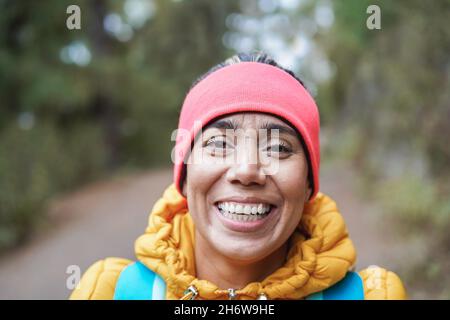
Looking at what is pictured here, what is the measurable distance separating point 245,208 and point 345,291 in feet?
1.79

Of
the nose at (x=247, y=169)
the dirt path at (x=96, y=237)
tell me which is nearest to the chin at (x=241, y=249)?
the nose at (x=247, y=169)

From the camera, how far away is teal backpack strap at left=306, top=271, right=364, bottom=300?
5.93ft

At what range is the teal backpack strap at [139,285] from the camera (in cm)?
182

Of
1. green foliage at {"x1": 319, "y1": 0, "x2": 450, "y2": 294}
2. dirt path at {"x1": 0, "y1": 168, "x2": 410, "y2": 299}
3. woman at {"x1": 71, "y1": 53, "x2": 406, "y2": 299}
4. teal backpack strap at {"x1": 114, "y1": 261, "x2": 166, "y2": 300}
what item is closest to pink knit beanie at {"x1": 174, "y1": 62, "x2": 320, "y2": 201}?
woman at {"x1": 71, "y1": 53, "x2": 406, "y2": 299}

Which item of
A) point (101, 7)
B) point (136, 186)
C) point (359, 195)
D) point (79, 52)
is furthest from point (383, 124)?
point (101, 7)

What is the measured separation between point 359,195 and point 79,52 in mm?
6876

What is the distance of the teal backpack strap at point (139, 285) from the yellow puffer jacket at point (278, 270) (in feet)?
0.15

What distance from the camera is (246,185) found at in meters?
1.66

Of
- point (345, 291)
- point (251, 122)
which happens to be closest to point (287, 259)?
point (345, 291)

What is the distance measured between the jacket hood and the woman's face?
0.43 feet

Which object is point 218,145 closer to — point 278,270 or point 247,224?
point 247,224

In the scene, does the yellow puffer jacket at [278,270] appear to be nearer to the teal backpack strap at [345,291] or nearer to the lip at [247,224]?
the teal backpack strap at [345,291]

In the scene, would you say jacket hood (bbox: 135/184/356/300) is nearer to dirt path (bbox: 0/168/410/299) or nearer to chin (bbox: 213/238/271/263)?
chin (bbox: 213/238/271/263)

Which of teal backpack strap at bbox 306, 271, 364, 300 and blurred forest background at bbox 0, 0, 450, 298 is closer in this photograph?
teal backpack strap at bbox 306, 271, 364, 300
